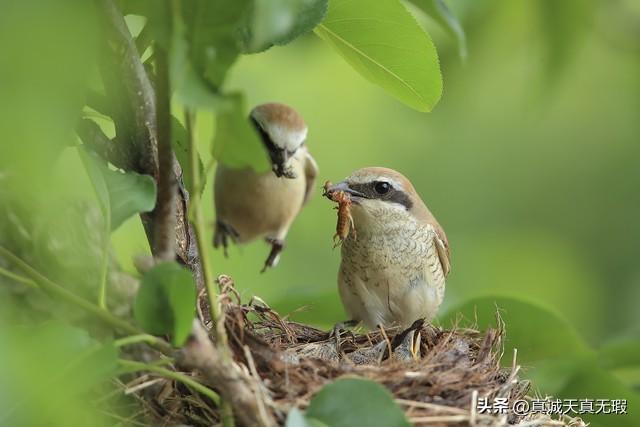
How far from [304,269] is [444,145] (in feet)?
8.39

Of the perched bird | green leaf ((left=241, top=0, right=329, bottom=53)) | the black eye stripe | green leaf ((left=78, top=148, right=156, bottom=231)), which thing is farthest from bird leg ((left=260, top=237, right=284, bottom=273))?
green leaf ((left=241, top=0, right=329, bottom=53))

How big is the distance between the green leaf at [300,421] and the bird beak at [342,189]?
1.83 meters

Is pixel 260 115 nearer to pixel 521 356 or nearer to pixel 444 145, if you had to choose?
pixel 521 356

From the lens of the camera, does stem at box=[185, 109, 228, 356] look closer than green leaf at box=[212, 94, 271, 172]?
No

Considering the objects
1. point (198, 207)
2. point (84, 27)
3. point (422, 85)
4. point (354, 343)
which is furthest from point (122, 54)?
point (354, 343)

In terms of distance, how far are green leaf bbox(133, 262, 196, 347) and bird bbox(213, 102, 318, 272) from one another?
189 centimetres

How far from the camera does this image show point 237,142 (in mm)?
1511

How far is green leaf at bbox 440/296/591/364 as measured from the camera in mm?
3309

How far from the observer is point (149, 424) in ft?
7.16

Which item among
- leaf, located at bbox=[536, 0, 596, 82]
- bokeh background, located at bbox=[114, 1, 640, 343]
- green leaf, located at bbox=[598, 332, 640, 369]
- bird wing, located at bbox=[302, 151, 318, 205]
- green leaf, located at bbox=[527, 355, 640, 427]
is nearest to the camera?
green leaf, located at bbox=[527, 355, 640, 427]

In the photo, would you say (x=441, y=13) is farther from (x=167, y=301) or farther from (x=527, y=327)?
(x=167, y=301)

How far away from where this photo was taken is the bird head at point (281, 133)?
3654 millimetres

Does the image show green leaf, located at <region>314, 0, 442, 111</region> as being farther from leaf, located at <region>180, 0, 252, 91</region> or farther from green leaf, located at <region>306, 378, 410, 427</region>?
green leaf, located at <region>306, 378, 410, 427</region>

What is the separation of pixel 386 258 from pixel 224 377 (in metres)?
1.95
